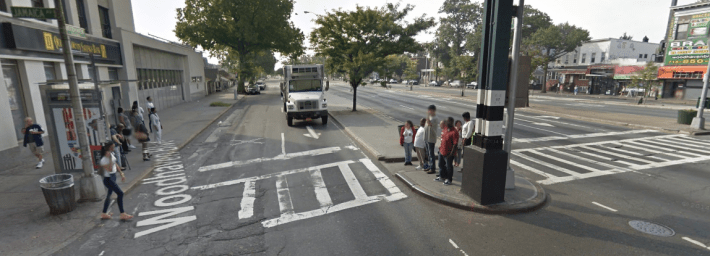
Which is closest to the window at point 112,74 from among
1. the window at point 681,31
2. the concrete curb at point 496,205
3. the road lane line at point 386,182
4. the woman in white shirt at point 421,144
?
the road lane line at point 386,182

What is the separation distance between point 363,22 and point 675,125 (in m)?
20.0

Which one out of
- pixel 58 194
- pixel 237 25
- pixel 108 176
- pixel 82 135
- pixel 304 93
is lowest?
pixel 58 194

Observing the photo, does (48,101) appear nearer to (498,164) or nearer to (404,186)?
(404,186)

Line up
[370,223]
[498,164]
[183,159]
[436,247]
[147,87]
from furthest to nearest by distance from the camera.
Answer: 1. [147,87]
2. [183,159]
3. [498,164]
4. [370,223]
5. [436,247]

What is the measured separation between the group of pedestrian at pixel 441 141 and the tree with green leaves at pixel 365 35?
13207mm

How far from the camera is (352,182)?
942 centimetres

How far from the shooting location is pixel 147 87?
84.5 feet

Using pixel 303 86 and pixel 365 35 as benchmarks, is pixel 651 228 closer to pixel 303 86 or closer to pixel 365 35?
pixel 303 86

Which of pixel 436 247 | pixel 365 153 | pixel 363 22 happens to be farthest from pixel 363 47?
pixel 436 247

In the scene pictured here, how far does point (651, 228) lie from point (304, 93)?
16.7m

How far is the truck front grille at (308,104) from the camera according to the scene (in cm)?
1875

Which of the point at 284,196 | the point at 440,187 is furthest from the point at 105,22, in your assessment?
the point at 440,187

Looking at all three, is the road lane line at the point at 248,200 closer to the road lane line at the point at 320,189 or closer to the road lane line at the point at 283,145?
the road lane line at the point at 320,189

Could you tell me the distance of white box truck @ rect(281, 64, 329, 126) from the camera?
741 inches
